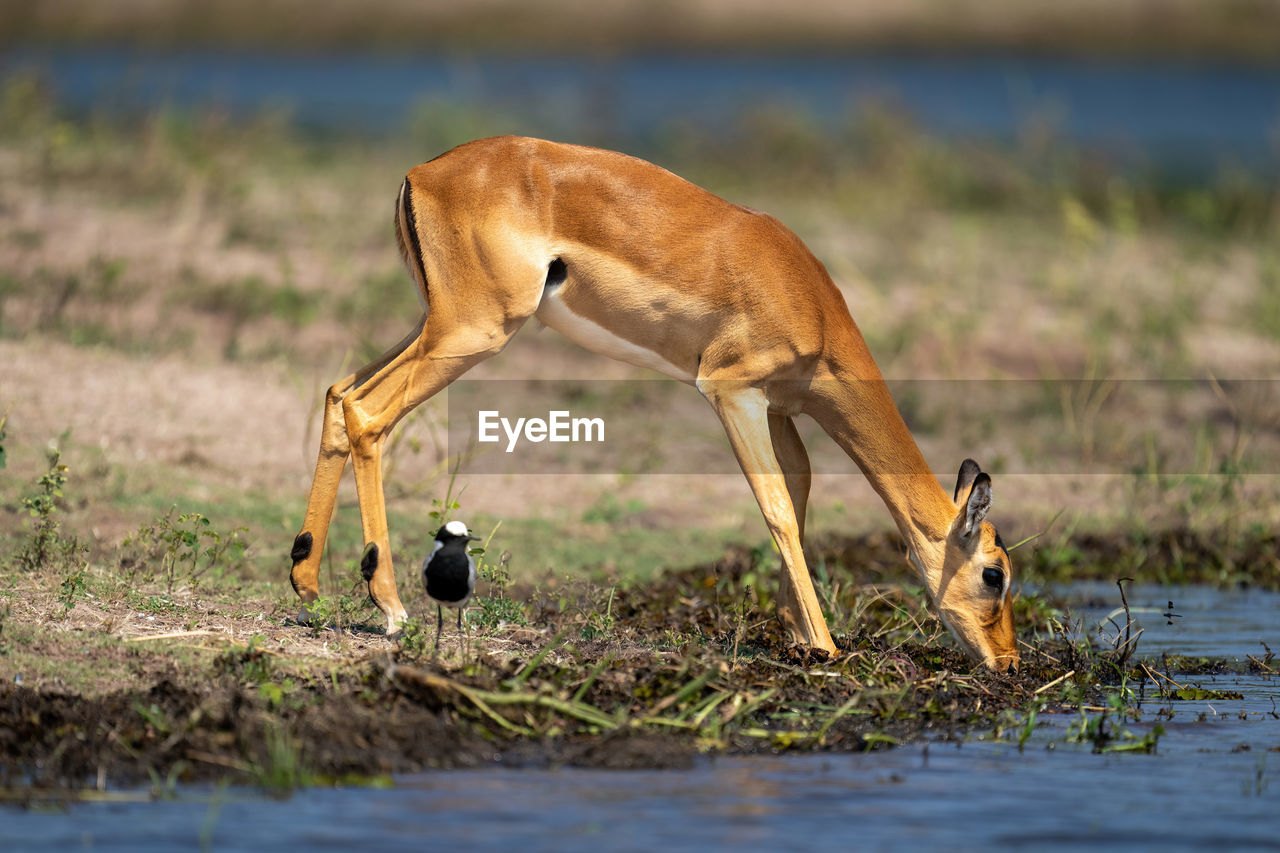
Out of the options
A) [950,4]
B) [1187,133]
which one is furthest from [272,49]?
[1187,133]

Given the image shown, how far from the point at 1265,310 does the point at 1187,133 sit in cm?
1622

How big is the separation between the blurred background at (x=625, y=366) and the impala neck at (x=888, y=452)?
2.18 meters

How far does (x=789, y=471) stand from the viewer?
749 centimetres

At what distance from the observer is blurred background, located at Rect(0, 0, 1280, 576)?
9.73 meters

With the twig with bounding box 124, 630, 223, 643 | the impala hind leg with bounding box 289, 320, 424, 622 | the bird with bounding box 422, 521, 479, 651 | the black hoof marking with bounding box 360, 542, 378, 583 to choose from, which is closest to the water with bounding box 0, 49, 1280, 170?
the impala hind leg with bounding box 289, 320, 424, 622

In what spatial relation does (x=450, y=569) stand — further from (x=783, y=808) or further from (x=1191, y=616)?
(x=1191, y=616)

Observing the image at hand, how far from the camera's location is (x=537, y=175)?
6.94 metres

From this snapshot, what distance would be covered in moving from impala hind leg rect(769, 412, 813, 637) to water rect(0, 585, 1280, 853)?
135 cm

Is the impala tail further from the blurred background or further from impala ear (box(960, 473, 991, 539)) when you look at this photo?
impala ear (box(960, 473, 991, 539))

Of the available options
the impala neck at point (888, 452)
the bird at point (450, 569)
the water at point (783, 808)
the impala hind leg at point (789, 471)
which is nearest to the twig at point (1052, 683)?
the water at point (783, 808)

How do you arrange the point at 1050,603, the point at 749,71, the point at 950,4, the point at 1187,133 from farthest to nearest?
1. the point at 950,4
2. the point at 749,71
3. the point at 1187,133
4. the point at 1050,603

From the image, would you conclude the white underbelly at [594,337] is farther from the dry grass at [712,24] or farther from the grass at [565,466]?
the dry grass at [712,24]

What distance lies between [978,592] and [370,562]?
2.53m

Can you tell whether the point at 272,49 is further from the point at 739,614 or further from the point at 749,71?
the point at 739,614
